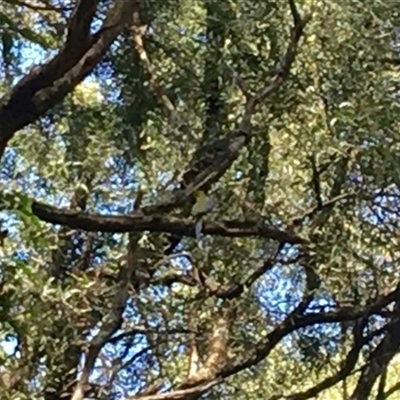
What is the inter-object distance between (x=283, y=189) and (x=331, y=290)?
0.61 m

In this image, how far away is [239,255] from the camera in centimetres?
546

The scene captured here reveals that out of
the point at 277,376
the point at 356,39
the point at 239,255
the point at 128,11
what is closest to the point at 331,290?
the point at 239,255

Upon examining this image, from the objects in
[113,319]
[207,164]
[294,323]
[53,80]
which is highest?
[207,164]

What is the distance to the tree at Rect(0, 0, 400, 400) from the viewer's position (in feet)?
16.4

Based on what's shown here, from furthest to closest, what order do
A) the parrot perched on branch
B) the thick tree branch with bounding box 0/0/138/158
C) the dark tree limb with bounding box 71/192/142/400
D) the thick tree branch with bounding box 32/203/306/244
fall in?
the dark tree limb with bounding box 71/192/142/400, the parrot perched on branch, the thick tree branch with bounding box 32/203/306/244, the thick tree branch with bounding box 0/0/138/158

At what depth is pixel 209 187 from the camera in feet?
16.4

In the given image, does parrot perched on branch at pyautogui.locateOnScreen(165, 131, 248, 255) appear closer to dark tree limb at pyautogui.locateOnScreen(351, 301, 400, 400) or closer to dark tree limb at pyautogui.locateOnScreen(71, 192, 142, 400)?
dark tree limb at pyautogui.locateOnScreen(71, 192, 142, 400)

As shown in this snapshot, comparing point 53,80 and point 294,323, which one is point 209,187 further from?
point 53,80

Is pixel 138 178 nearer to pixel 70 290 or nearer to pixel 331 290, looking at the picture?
pixel 70 290

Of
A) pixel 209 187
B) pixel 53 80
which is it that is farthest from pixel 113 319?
pixel 53 80

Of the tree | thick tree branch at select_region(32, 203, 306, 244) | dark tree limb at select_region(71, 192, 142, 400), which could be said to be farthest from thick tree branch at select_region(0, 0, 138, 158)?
dark tree limb at select_region(71, 192, 142, 400)

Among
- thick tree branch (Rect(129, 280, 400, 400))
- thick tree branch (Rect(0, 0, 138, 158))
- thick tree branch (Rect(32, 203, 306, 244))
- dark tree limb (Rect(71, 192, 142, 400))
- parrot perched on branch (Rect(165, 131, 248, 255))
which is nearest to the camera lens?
thick tree branch (Rect(0, 0, 138, 158))

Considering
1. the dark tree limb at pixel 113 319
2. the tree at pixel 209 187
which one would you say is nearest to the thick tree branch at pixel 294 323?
the tree at pixel 209 187

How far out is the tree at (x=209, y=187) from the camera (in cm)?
501
